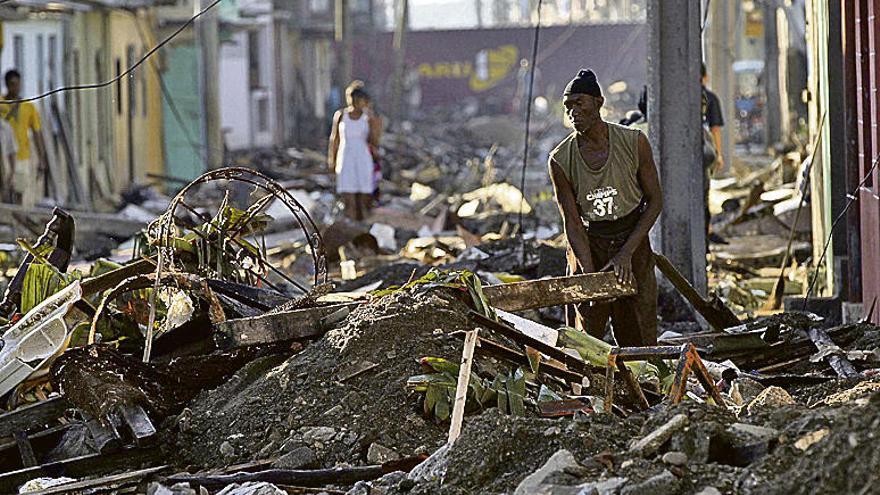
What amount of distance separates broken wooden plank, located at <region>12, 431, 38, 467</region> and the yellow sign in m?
46.6

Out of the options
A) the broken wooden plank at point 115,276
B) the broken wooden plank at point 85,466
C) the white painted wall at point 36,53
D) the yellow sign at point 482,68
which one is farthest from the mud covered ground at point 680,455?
the yellow sign at point 482,68

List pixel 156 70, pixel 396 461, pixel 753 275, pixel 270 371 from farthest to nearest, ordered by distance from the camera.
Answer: pixel 156 70, pixel 753 275, pixel 270 371, pixel 396 461

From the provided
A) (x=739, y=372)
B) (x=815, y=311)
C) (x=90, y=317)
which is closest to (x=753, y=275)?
(x=815, y=311)

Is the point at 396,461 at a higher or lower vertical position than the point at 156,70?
lower

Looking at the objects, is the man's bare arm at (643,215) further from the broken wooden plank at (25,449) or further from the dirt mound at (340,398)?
the broken wooden plank at (25,449)

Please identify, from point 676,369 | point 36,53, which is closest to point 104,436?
point 676,369

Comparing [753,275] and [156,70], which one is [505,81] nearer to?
[156,70]

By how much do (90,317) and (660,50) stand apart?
4865 millimetres

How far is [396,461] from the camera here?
240 inches

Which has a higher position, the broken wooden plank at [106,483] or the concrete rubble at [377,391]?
the concrete rubble at [377,391]

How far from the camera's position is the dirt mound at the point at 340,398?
656 cm

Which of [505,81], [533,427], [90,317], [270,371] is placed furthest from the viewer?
[505,81]

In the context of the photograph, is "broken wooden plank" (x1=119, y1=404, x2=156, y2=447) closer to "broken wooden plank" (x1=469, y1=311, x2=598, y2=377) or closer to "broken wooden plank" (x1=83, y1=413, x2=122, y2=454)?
"broken wooden plank" (x1=83, y1=413, x2=122, y2=454)

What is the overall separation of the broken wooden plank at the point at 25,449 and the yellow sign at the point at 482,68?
4657 cm
